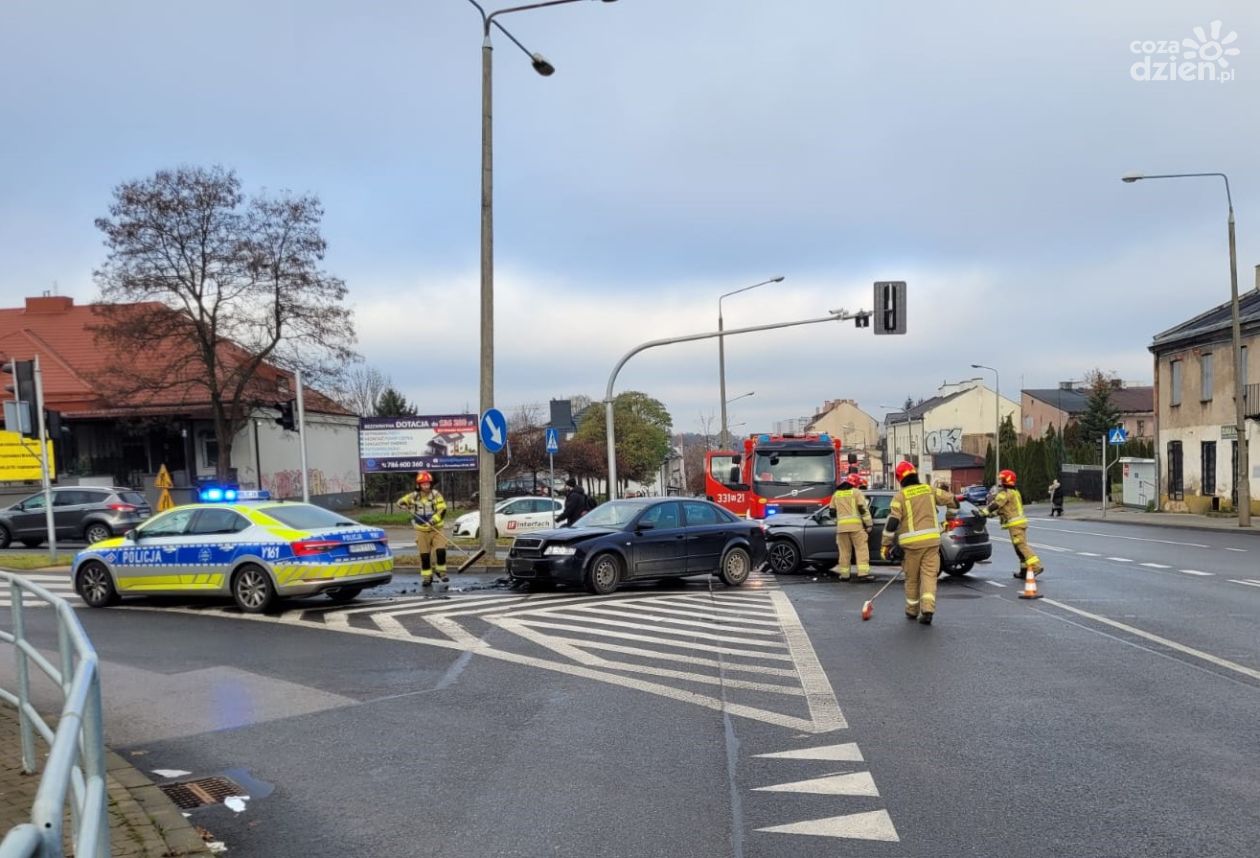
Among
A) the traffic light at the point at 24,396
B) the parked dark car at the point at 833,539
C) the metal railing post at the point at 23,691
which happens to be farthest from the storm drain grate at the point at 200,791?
the traffic light at the point at 24,396

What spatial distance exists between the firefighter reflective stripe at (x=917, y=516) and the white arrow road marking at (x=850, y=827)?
7047 mm

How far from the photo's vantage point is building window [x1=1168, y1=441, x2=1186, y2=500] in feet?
139

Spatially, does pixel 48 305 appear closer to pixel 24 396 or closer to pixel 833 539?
pixel 24 396

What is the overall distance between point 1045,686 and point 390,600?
9.17 meters

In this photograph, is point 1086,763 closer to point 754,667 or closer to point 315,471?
point 754,667

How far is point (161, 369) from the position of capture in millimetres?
36656

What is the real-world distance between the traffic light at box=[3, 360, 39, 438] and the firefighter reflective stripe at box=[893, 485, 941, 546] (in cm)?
1615

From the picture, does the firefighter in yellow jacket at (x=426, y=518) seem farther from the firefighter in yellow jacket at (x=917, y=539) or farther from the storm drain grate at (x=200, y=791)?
the storm drain grate at (x=200, y=791)

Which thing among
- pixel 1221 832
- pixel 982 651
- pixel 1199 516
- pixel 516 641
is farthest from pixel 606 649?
pixel 1199 516

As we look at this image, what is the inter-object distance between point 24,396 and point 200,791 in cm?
1666

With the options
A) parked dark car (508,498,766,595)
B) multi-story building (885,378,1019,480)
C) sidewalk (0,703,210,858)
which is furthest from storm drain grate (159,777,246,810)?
multi-story building (885,378,1019,480)

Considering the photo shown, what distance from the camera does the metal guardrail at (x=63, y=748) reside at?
2066 mm

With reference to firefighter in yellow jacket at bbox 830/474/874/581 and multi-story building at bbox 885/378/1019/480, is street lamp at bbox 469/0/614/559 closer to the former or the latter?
firefighter in yellow jacket at bbox 830/474/874/581

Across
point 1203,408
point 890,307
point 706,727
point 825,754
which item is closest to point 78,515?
point 890,307
